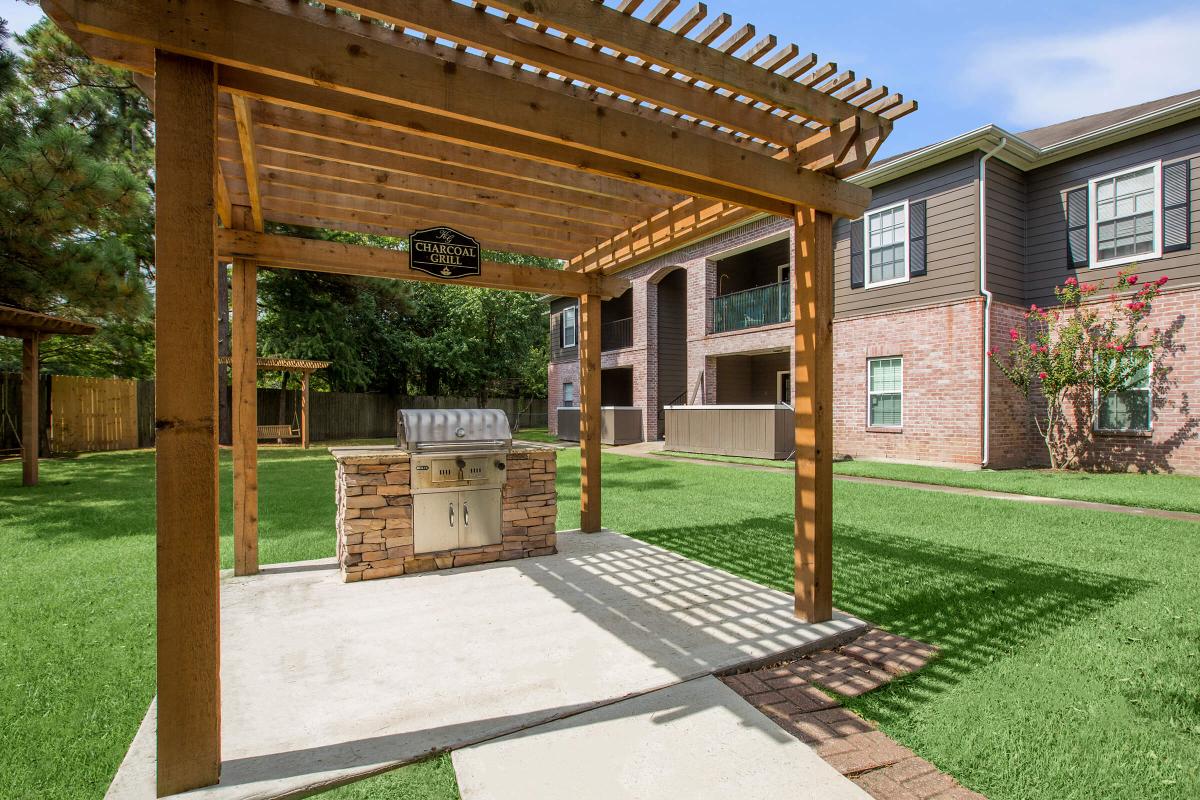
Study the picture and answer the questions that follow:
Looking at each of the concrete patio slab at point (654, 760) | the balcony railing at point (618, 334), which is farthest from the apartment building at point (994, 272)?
the concrete patio slab at point (654, 760)

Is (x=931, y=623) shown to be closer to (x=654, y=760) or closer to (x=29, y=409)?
(x=654, y=760)

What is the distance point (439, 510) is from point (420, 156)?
8.29 ft

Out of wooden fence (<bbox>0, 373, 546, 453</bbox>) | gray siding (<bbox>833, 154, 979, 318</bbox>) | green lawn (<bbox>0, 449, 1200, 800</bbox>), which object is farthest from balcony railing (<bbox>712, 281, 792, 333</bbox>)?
wooden fence (<bbox>0, 373, 546, 453</bbox>)

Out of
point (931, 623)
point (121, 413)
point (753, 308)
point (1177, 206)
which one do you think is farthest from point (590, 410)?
point (121, 413)

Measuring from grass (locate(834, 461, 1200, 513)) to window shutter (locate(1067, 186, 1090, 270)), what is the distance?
12.8 ft

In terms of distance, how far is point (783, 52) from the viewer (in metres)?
2.77

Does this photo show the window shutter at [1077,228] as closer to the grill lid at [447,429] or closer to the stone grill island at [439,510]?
the stone grill island at [439,510]

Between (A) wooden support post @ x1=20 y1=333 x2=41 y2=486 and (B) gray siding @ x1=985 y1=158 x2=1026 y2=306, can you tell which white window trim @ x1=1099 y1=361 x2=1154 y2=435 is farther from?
(A) wooden support post @ x1=20 y1=333 x2=41 y2=486

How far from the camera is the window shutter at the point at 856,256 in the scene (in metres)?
12.6

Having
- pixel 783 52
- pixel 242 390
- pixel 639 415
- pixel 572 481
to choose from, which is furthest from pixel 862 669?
pixel 639 415

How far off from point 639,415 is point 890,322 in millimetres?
7860

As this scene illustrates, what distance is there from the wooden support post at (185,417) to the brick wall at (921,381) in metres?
11.8

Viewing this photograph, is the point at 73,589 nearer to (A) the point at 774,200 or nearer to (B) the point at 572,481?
(A) the point at 774,200

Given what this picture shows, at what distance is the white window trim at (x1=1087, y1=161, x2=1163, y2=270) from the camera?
9492 mm
